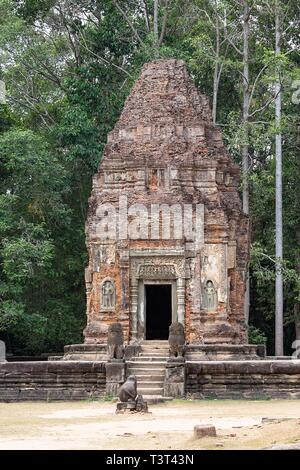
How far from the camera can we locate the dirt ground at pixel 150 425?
12.8 m

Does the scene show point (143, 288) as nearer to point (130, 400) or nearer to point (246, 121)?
point (130, 400)

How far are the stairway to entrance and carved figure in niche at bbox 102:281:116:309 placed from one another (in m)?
1.38

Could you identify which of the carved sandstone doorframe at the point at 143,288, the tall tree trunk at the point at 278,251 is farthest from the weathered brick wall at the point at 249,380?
the tall tree trunk at the point at 278,251

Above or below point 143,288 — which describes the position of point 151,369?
below

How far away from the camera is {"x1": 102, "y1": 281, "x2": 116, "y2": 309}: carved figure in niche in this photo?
25688 millimetres

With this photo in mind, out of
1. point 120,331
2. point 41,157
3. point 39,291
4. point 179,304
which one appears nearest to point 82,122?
point 41,157

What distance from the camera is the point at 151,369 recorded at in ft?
74.9

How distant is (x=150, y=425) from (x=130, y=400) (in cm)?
252

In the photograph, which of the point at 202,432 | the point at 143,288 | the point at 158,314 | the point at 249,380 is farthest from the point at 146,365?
the point at 202,432

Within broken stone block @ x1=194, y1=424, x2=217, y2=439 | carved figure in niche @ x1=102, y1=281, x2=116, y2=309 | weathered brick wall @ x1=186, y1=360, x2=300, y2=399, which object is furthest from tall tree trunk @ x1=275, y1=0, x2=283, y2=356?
broken stone block @ x1=194, y1=424, x2=217, y2=439

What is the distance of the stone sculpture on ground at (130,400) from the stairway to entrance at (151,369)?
62.4 inches

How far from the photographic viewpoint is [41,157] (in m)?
31.5
